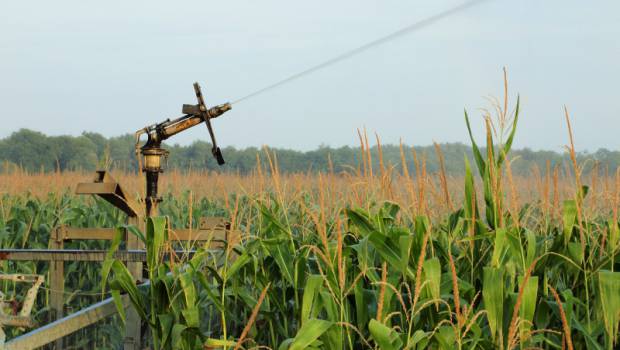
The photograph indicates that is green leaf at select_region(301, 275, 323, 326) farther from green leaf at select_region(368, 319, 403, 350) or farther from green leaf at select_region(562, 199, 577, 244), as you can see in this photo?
green leaf at select_region(562, 199, 577, 244)

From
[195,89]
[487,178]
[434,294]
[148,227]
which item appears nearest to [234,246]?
[148,227]

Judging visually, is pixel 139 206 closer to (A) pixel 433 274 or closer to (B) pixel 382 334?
(A) pixel 433 274

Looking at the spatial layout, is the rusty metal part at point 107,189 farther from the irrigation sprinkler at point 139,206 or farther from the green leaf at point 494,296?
the green leaf at point 494,296

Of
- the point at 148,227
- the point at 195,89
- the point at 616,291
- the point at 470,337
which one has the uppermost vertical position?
the point at 195,89

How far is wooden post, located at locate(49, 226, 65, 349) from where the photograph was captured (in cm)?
536

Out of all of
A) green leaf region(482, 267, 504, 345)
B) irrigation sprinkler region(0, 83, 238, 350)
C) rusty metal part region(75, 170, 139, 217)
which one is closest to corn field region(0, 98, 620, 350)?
green leaf region(482, 267, 504, 345)

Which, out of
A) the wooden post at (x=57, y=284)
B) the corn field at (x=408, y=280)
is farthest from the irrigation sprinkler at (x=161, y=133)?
the corn field at (x=408, y=280)

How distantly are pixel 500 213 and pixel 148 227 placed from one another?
57.8 inches

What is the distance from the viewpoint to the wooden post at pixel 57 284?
5.36 metres

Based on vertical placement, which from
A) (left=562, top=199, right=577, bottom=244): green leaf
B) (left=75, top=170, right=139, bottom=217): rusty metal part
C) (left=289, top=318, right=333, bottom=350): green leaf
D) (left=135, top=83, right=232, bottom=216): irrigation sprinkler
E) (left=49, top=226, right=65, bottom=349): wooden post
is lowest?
(left=49, top=226, right=65, bottom=349): wooden post

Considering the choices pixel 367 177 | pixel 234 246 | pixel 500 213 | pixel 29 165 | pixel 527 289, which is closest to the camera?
pixel 527 289

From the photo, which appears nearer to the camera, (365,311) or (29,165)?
(365,311)

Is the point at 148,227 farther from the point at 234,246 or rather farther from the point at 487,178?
the point at 487,178

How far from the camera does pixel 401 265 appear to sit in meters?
2.81
